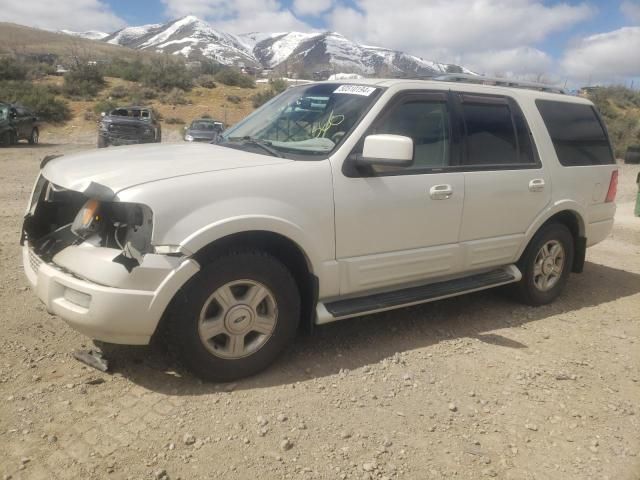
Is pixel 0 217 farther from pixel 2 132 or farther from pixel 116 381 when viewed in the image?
pixel 2 132

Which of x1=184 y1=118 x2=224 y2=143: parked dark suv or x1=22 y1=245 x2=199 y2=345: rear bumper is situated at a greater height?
x1=22 y1=245 x2=199 y2=345: rear bumper

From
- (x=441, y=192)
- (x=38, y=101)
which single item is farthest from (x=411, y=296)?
(x=38, y=101)

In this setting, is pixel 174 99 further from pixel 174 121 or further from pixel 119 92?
pixel 174 121

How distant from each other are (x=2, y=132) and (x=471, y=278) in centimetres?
2012

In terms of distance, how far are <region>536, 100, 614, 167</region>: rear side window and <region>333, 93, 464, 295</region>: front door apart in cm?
133

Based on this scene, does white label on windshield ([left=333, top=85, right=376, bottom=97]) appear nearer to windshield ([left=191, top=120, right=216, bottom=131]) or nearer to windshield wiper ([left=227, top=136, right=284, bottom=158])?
windshield wiper ([left=227, top=136, right=284, bottom=158])

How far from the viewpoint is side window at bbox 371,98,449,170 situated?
13.0ft

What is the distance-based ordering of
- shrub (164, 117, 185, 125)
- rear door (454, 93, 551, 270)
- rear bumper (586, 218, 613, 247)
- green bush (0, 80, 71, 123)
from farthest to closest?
shrub (164, 117, 185, 125) < green bush (0, 80, 71, 123) < rear bumper (586, 218, 613, 247) < rear door (454, 93, 551, 270)

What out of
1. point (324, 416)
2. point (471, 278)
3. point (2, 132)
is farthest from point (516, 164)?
point (2, 132)

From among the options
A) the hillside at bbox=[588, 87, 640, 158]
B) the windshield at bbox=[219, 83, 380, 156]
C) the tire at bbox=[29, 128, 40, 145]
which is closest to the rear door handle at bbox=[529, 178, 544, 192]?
the windshield at bbox=[219, 83, 380, 156]

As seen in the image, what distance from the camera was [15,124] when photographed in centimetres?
2048

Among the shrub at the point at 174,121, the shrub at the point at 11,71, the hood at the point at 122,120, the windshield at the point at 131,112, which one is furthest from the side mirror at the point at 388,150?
the shrub at the point at 11,71

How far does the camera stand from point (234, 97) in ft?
133

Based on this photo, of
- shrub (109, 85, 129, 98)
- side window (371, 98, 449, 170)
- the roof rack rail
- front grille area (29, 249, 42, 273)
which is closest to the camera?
front grille area (29, 249, 42, 273)
